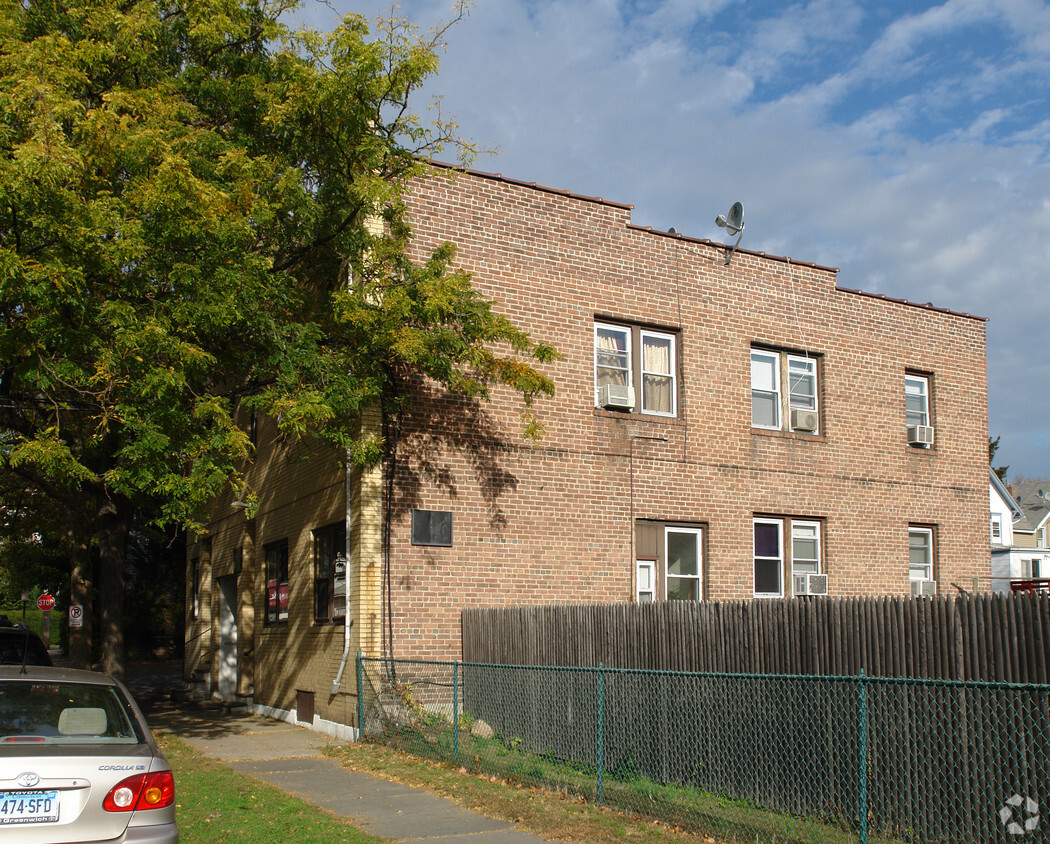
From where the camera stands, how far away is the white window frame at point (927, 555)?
710 inches

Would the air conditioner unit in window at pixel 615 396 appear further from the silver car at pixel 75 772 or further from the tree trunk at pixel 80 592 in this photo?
the tree trunk at pixel 80 592

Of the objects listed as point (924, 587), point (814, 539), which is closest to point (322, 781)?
point (814, 539)

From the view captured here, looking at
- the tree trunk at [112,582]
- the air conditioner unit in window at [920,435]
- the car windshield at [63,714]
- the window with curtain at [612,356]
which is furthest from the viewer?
the air conditioner unit in window at [920,435]

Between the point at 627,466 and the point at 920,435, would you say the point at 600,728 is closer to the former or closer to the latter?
the point at 627,466

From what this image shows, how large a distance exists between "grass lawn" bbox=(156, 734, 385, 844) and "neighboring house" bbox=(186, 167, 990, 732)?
289 centimetres

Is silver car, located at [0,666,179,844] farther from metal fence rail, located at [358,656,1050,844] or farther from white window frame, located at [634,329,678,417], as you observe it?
white window frame, located at [634,329,678,417]

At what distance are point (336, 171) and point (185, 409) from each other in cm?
362

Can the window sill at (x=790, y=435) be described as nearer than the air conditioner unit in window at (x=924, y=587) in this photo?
Yes

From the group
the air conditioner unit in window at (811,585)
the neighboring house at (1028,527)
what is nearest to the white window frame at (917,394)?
the air conditioner unit in window at (811,585)

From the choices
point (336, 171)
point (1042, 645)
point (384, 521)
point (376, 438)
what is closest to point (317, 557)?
point (384, 521)

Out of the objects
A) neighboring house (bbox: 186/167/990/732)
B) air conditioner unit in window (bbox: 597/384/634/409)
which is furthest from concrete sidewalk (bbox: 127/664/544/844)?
air conditioner unit in window (bbox: 597/384/634/409)

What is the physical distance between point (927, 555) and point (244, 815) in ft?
44.8

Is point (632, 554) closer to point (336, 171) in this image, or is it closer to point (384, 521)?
point (384, 521)

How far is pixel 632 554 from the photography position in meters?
15.3
